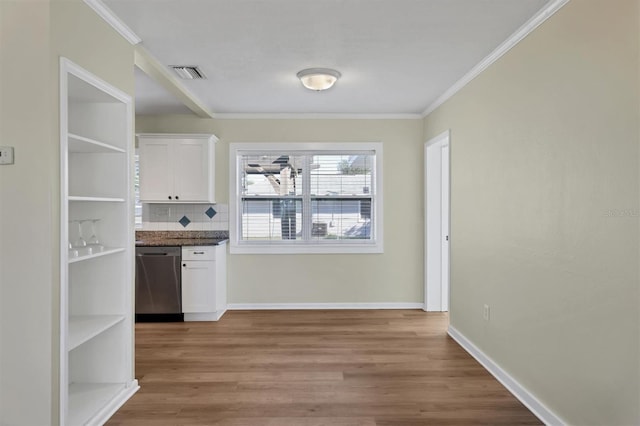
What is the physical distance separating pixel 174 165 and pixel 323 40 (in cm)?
279

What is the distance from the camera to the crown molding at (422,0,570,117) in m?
2.38

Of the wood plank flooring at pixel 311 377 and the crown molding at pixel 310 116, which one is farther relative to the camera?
the crown molding at pixel 310 116

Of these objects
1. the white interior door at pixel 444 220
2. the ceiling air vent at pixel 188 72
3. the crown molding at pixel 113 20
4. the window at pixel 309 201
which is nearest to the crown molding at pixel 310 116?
the window at pixel 309 201

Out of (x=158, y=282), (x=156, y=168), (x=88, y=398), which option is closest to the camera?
(x=88, y=398)

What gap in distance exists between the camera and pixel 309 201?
5328 mm

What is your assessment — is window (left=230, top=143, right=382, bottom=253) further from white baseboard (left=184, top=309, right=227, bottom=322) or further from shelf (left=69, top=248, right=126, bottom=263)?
shelf (left=69, top=248, right=126, bottom=263)

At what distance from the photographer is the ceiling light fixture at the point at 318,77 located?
351 centimetres

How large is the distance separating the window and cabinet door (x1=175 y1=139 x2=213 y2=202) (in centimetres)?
44

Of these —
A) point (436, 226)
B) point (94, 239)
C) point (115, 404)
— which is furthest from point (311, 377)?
point (436, 226)

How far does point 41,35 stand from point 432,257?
4.44 meters

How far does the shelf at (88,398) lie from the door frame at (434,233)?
3620 millimetres

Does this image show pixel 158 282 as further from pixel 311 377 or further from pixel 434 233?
pixel 434 233

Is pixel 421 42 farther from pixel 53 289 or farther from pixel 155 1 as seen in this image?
pixel 53 289

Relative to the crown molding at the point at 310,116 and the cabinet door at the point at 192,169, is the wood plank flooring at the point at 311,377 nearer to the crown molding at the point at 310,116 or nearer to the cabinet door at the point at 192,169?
the cabinet door at the point at 192,169
